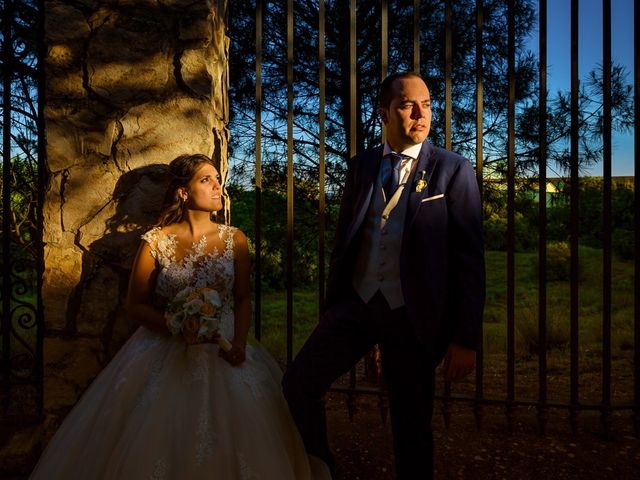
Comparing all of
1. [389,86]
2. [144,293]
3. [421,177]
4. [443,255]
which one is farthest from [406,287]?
[144,293]

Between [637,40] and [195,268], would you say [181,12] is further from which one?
[637,40]

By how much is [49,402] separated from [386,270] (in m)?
1.70

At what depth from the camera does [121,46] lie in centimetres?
246

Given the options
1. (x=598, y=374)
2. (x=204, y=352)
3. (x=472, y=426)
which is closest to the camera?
(x=204, y=352)

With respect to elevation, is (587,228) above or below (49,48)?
below

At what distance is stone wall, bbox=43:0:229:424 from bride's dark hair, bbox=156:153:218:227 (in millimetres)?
159

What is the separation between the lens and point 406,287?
6.00 feet

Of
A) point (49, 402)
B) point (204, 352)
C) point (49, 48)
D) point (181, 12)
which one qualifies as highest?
point (181, 12)

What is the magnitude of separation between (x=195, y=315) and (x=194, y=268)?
1.04 ft

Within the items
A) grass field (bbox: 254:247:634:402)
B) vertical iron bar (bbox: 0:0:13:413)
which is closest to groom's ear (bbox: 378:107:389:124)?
vertical iron bar (bbox: 0:0:13:413)

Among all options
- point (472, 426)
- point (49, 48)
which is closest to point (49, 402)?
Answer: point (49, 48)

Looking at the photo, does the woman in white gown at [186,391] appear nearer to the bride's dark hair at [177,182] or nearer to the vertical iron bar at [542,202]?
the bride's dark hair at [177,182]

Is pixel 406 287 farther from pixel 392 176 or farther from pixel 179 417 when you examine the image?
pixel 179 417

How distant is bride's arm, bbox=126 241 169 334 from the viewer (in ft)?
7.17
